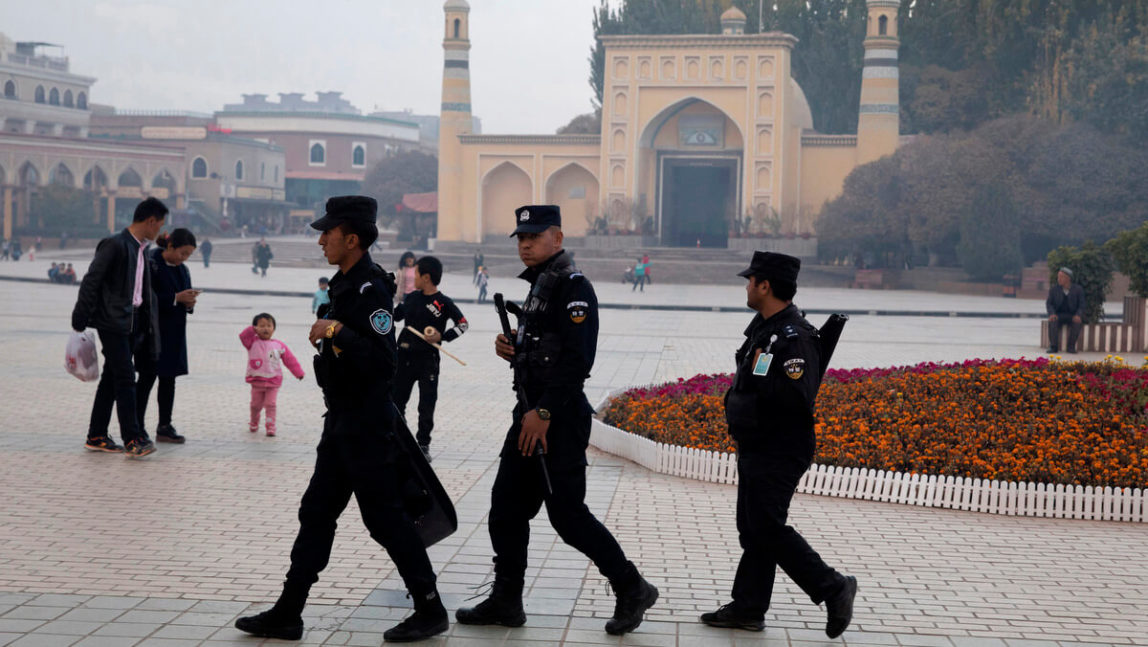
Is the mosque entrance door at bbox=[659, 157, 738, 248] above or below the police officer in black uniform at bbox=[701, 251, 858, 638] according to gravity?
above

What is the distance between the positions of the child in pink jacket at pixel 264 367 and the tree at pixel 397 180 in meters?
57.6

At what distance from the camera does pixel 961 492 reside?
24.9 feet

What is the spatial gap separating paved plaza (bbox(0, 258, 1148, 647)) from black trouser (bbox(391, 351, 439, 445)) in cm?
30

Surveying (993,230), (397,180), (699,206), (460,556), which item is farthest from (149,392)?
(397,180)

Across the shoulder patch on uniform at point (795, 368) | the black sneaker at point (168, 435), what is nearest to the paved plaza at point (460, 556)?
the black sneaker at point (168, 435)

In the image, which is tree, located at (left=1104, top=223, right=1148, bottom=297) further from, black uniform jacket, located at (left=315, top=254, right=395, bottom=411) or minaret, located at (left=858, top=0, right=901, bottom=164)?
minaret, located at (left=858, top=0, right=901, bottom=164)

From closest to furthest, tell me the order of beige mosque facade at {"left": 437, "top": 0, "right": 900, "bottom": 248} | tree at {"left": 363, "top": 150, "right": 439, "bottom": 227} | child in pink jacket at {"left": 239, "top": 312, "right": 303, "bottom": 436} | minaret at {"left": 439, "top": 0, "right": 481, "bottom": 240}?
1. child in pink jacket at {"left": 239, "top": 312, "right": 303, "bottom": 436}
2. beige mosque facade at {"left": 437, "top": 0, "right": 900, "bottom": 248}
3. minaret at {"left": 439, "top": 0, "right": 481, "bottom": 240}
4. tree at {"left": 363, "top": 150, "right": 439, "bottom": 227}

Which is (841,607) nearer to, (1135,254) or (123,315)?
(123,315)

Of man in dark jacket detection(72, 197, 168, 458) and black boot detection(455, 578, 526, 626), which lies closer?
black boot detection(455, 578, 526, 626)

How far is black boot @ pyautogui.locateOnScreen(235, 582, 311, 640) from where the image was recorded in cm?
473

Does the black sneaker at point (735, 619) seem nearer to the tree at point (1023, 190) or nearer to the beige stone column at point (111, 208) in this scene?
the tree at point (1023, 190)

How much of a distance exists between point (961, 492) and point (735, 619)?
3.10 m

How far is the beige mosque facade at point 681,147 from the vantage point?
166ft

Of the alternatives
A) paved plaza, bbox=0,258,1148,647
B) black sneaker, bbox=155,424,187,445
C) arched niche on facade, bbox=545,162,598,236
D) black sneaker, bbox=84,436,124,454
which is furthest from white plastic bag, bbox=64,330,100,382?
arched niche on facade, bbox=545,162,598,236
